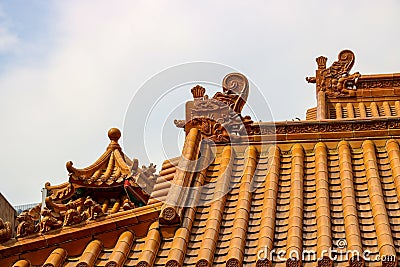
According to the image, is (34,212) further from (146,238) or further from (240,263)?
(240,263)

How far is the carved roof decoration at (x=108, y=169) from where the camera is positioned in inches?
824

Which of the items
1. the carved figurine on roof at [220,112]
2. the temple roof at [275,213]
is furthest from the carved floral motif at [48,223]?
the carved figurine on roof at [220,112]

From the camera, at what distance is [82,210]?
13.4m

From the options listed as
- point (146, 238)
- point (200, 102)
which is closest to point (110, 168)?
point (200, 102)

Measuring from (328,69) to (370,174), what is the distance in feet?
28.7

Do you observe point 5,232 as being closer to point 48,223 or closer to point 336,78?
point 48,223

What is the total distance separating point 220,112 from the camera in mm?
14500

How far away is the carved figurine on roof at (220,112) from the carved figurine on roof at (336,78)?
717cm

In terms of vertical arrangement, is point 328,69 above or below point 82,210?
above

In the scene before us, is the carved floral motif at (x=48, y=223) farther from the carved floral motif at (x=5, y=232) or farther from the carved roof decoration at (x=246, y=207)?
the carved floral motif at (x=5, y=232)

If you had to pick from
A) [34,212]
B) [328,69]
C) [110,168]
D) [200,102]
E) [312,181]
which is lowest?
[34,212]

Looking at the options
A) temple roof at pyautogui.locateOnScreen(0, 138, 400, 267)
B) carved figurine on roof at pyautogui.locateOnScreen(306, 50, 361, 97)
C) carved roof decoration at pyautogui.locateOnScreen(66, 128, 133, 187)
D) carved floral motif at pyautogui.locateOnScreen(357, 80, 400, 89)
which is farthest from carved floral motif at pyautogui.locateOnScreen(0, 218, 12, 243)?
carved floral motif at pyautogui.locateOnScreen(357, 80, 400, 89)

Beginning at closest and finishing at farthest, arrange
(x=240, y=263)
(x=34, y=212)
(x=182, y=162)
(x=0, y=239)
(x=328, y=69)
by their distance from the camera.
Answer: (x=240, y=263)
(x=0, y=239)
(x=34, y=212)
(x=182, y=162)
(x=328, y=69)

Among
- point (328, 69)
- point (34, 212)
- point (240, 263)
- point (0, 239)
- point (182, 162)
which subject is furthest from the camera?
point (328, 69)
